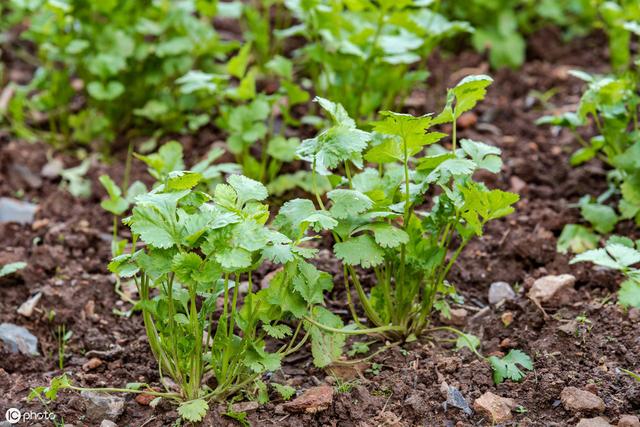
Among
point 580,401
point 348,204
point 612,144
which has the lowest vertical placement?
point 580,401

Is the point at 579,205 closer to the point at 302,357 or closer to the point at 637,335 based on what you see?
the point at 637,335

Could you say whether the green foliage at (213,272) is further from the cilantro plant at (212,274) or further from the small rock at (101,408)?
the small rock at (101,408)

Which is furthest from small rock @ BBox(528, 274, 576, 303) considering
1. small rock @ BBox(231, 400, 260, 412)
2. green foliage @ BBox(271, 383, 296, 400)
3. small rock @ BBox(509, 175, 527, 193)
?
small rock @ BBox(231, 400, 260, 412)

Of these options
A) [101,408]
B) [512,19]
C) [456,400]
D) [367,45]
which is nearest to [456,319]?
[456,400]

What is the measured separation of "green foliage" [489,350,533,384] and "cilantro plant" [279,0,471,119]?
4.17ft

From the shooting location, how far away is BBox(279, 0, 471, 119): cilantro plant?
3166 mm

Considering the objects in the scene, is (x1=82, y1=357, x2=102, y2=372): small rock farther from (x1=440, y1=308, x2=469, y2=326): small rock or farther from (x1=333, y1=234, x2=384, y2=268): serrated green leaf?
(x1=440, y1=308, x2=469, y2=326): small rock

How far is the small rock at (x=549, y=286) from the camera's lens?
8.45 feet

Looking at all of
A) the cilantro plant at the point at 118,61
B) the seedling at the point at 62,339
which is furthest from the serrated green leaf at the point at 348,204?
the cilantro plant at the point at 118,61

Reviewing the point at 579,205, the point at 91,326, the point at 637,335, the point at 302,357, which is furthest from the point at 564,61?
the point at 91,326

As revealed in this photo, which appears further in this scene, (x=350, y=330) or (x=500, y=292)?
(x=500, y=292)

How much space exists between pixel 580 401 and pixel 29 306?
1655 mm

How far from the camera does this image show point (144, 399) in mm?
2266

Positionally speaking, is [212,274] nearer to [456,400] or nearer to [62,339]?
[456,400]
